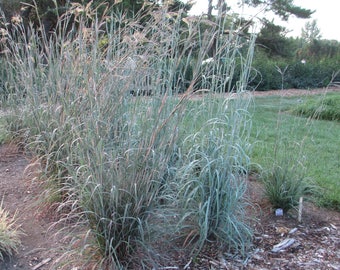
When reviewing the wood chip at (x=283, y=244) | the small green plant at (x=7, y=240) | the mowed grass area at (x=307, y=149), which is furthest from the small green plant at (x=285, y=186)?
the small green plant at (x=7, y=240)

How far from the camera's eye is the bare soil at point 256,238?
2.51m

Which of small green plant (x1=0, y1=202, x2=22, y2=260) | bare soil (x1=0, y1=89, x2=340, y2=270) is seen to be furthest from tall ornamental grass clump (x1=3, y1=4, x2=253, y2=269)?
small green plant (x1=0, y1=202, x2=22, y2=260)

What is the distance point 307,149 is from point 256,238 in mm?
2433

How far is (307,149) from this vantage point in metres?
4.91

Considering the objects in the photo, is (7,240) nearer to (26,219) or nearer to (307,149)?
(26,219)

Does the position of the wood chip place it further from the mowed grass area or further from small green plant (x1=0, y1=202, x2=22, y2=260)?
small green plant (x1=0, y1=202, x2=22, y2=260)

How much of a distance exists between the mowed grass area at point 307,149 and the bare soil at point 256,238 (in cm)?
39

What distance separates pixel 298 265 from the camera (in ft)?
8.28

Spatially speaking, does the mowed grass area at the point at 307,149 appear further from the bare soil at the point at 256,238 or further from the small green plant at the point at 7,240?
the small green plant at the point at 7,240

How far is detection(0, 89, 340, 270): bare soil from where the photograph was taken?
2.51 m

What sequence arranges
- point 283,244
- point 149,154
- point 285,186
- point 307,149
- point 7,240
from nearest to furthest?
point 149,154, point 7,240, point 283,244, point 285,186, point 307,149

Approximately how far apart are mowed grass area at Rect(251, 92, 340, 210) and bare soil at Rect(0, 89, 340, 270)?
388mm

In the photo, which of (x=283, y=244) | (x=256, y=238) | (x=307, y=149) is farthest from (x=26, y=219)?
(x=307, y=149)

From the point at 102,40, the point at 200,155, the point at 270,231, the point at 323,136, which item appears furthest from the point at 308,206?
the point at 323,136
